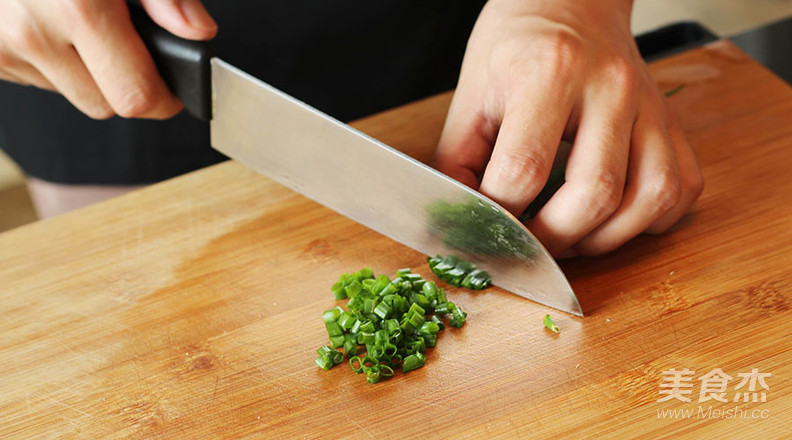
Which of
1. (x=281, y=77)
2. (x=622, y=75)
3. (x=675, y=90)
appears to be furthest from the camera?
(x=281, y=77)

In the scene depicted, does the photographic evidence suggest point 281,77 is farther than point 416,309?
Yes

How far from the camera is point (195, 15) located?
132cm

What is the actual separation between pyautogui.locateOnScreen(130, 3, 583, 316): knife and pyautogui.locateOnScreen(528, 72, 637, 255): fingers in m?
0.06

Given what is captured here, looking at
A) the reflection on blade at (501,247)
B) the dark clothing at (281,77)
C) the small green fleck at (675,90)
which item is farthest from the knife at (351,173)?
the small green fleck at (675,90)

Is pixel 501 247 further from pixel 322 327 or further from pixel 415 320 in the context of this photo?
pixel 322 327

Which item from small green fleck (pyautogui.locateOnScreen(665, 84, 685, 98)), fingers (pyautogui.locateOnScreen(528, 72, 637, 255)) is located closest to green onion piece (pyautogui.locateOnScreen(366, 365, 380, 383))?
fingers (pyautogui.locateOnScreen(528, 72, 637, 255))

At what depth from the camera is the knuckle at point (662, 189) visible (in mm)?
1207

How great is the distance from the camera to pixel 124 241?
1399 mm

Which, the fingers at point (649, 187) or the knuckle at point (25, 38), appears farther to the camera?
the knuckle at point (25, 38)

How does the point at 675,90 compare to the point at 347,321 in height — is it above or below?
above

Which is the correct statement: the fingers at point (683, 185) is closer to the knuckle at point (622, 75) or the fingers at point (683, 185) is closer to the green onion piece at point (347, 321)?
the knuckle at point (622, 75)

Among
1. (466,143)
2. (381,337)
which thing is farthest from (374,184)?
(381,337)

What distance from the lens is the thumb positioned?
131 centimetres

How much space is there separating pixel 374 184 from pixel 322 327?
24 centimetres
